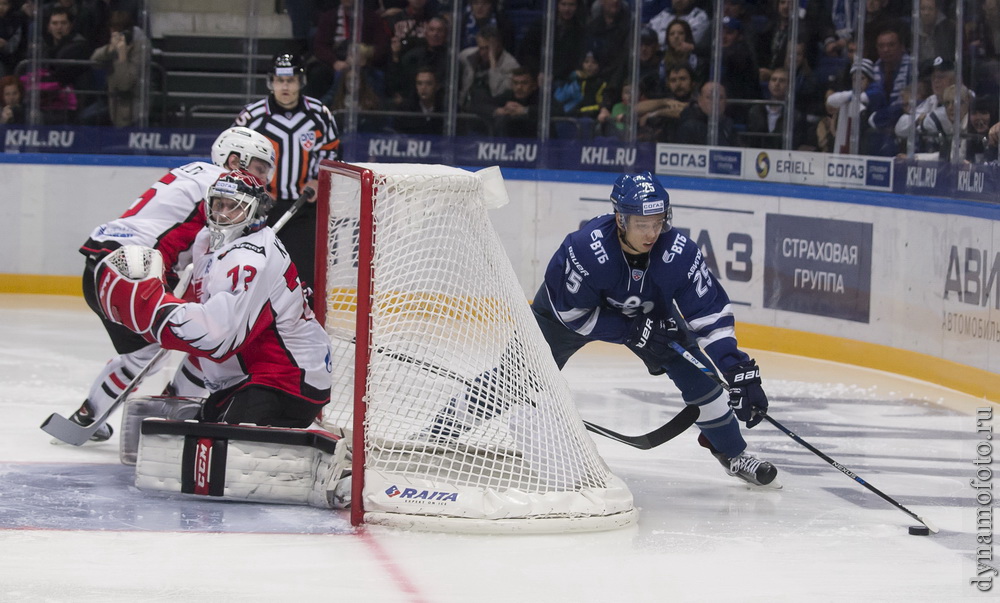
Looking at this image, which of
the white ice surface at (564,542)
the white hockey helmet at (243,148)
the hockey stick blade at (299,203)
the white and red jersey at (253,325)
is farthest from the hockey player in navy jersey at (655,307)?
the hockey stick blade at (299,203)

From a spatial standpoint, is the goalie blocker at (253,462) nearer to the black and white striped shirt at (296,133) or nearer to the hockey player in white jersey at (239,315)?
the hockey player in white jersey at (239,315)

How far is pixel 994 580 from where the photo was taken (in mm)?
3404

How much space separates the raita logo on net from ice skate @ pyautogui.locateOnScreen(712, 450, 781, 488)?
1.09 meters

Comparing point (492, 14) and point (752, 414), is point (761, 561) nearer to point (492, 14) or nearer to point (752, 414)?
point (752, 414)

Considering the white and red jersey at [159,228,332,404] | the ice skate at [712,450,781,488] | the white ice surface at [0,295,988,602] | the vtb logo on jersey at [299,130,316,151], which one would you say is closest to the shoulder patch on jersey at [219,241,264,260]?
the white and red jersey at [159,228,332,404]

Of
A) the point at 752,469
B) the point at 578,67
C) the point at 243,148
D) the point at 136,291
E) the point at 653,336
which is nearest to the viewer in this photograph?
the point at 136,291

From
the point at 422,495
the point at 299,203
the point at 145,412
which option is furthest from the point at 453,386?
the point at 299,203

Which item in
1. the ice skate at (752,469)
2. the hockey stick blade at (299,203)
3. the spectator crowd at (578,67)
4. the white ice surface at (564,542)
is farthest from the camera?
the spectator crowd at (578,67)

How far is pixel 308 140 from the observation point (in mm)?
6031

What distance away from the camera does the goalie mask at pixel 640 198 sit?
155 inches

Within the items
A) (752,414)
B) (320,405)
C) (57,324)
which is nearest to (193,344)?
(320,405)

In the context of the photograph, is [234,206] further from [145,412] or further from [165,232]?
[145,412]

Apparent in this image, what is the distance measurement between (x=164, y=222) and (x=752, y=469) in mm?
1934

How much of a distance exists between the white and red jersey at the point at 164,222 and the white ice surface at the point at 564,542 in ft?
2.20
